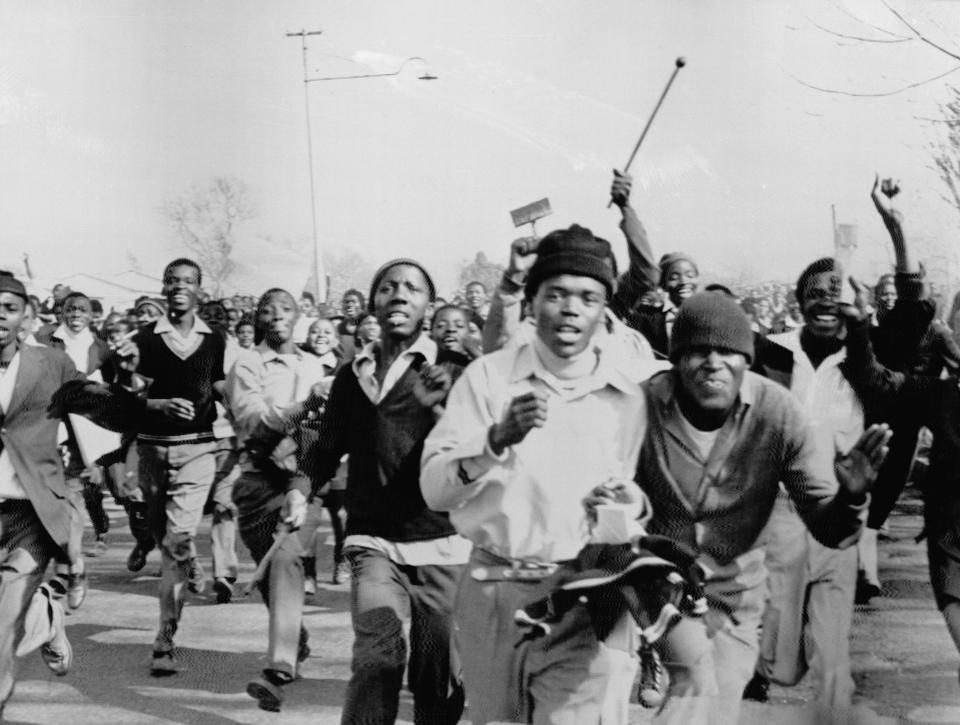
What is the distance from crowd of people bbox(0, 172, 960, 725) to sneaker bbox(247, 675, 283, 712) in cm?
1

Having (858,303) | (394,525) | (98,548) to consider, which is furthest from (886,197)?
(98,548)

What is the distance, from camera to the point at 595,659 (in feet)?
12.7

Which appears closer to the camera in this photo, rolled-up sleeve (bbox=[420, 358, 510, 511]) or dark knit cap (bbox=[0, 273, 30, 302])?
rolled-up sleeve (bbox=[420, 358, 510, 511])

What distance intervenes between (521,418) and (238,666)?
382 cm

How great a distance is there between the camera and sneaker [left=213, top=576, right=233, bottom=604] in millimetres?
8541

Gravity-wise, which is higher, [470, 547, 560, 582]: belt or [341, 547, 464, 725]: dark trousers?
[470, 547, 560, 582]: belt

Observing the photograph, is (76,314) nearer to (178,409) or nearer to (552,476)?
(178,409)

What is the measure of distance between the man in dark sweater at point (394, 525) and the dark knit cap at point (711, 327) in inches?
44.7

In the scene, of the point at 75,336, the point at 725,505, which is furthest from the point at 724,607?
the point at 75,336

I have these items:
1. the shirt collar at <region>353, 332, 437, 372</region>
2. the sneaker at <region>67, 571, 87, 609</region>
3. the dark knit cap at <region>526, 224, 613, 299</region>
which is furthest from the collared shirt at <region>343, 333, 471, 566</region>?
the sneaker at <region>67, 571, 87, 609</region>

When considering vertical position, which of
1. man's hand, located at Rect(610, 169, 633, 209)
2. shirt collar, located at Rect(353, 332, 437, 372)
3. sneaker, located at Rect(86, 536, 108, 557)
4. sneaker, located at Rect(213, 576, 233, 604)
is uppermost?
man's hand, located at Rect(610, 169, 633, 209)

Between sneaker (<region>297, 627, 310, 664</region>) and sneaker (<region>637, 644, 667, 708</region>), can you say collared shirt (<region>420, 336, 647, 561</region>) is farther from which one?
sneaker (<region>297, 627, 310, 664</region>)

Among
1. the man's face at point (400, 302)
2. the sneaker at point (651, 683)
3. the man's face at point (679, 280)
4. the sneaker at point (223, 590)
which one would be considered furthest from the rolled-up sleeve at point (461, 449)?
the sneaker at point (223, 590)

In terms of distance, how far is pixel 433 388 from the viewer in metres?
5.06
